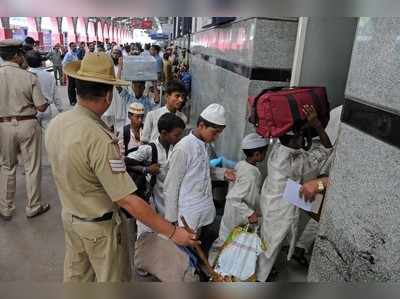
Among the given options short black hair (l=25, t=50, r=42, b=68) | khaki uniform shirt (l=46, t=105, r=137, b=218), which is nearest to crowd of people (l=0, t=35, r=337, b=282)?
khaki uniform shirt (l=46, t=105, r=137, b=218)

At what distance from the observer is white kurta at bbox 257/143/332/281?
2146mm

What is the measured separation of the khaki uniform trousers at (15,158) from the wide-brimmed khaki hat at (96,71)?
1971 mm

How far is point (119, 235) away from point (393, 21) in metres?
1.77

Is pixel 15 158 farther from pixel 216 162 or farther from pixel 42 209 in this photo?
pixel 216 162

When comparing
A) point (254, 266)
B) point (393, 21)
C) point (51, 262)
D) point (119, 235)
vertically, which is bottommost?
point (51, 262)

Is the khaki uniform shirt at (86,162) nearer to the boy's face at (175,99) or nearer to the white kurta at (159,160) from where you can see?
the white kurta at (159,160)

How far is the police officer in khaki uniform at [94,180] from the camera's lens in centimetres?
168

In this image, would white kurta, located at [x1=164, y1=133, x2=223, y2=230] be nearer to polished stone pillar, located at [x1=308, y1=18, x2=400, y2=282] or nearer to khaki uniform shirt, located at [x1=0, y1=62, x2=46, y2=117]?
polished stone pillar, located at [x1=308, y1=18, x2=400, y2=282]

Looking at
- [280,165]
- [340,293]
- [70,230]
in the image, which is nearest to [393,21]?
[280,165]

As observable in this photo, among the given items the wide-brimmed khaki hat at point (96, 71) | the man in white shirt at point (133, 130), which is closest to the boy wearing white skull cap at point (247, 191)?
the wide-brimmed khaki hat at point (96, 71)

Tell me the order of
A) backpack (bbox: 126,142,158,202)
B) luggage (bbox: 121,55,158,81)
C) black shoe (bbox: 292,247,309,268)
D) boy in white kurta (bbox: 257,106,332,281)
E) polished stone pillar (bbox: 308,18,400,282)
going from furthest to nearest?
luggage (bbox: 121,55,158,81) < backpack (bbox: 126,142,158,202) < black shoe (bbox: 292,247,309,268) < boy in white kurta (bbox: 257,106,332,281) < polished stone pillar (bbox: 308,18,400,282)

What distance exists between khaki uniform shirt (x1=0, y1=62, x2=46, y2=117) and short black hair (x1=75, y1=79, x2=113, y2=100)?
1.93 m

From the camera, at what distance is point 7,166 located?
3.58 m

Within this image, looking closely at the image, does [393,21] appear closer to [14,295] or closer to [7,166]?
[14,295]
